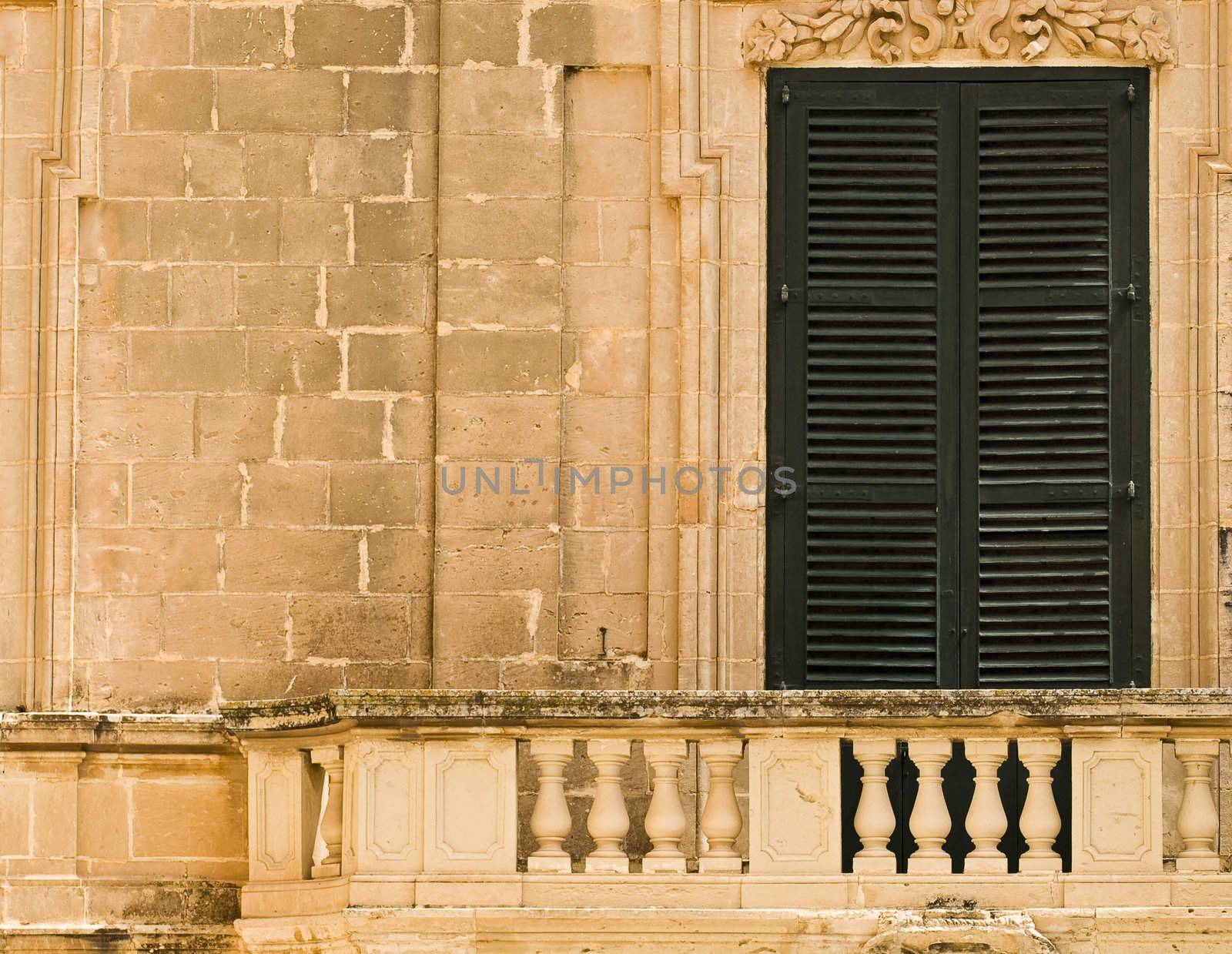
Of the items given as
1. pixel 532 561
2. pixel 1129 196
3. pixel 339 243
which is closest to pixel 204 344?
pixel 339 243

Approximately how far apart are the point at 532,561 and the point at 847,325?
5.79ft

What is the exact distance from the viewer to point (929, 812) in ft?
38.8

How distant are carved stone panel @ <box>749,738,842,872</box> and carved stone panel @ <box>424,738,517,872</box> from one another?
0.96 metres

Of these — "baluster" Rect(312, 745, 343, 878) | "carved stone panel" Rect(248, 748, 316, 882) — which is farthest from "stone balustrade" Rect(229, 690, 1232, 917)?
"carved stone panel" Rect(248, 748, 316, 882)

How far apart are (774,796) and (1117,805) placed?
1346 millimetres

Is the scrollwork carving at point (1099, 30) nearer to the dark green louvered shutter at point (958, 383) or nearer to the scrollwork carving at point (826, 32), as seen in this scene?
the dark green louvered shutter at point (958, 383)

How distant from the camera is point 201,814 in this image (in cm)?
1319

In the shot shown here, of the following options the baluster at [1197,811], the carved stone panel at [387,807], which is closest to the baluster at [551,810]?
the carved stone panel at [387,807]

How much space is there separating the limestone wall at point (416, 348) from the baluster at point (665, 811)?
1226mm

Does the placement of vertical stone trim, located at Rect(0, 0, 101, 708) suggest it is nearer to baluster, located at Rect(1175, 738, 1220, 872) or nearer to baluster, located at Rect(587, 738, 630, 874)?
baluster, located at Rect(587, 738, 630, 874)

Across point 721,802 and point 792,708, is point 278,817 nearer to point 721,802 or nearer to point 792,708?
point 721,802

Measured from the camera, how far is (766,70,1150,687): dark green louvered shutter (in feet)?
43.6

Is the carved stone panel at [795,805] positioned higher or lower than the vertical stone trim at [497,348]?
lower

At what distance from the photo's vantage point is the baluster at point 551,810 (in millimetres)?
11859
